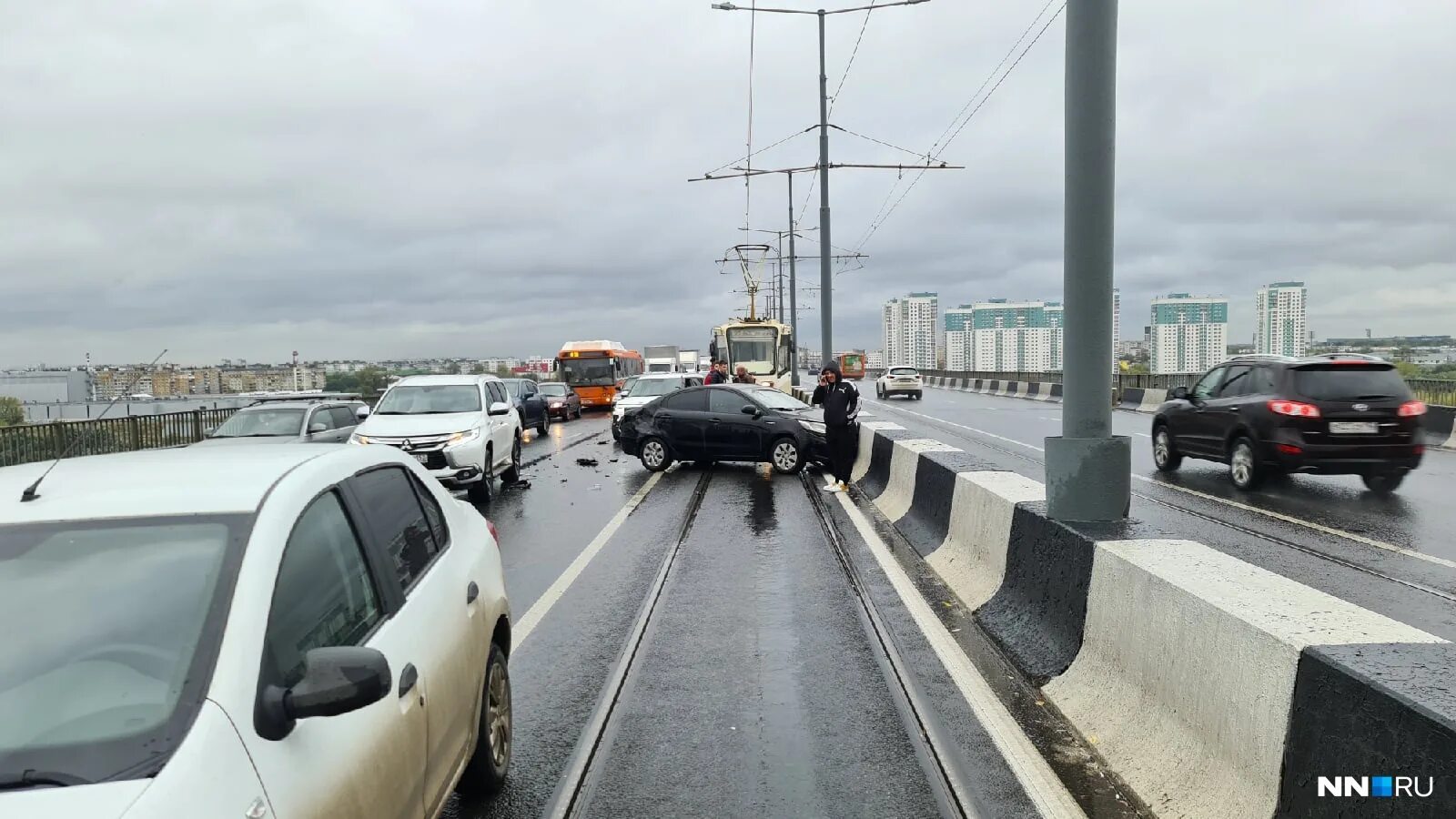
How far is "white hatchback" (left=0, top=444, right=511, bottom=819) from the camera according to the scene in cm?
213

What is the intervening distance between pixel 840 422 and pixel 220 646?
11.6 m

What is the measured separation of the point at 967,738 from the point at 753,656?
5.60ft

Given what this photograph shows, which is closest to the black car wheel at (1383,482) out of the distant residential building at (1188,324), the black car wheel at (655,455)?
the black car wheel at (655,455)

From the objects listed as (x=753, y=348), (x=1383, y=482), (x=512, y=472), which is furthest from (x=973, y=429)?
(x=753, y=348)

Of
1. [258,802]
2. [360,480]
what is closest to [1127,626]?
[360,480]

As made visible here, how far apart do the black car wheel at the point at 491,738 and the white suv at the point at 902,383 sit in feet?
145

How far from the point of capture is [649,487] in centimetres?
1502

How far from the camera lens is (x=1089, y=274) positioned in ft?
20.5

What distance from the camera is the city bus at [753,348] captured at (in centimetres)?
3809

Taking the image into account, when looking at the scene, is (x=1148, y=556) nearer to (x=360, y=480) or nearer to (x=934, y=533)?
A: (x=360, y=480)

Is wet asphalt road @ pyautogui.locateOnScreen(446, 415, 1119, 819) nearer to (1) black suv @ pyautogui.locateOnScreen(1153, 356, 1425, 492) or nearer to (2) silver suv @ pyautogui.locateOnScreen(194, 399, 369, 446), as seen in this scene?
(1) black suv @ pyautogui.locateOnScreen(1153, 356, 1425, 492)

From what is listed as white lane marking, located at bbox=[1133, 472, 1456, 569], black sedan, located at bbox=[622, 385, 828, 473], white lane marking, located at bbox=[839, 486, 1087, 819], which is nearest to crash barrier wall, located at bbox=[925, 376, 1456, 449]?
white lane marking, located at bbox=[1133, 472, 1456, 569]

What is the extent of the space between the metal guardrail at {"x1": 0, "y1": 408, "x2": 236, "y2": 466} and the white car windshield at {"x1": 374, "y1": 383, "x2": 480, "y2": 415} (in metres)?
3.77

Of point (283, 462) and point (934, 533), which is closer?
point (283, 462)
